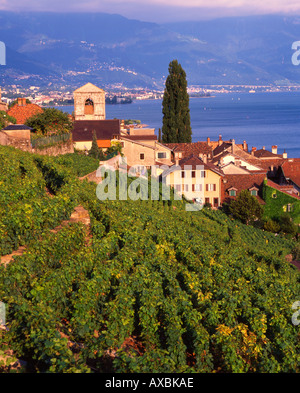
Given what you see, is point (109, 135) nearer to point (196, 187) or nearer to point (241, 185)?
point (196, 187)

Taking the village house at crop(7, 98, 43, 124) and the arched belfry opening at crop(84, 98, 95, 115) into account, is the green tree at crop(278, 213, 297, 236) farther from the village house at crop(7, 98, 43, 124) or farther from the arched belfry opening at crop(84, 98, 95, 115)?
the arched belfry opening at crop(84, 98, 95, 115)

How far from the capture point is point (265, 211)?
42.6 m

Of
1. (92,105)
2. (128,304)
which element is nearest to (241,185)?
(92,105)

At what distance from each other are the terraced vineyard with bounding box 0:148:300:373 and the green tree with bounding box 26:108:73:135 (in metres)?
18.8

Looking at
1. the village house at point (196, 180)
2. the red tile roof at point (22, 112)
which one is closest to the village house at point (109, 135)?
the village house at point (196, 180)

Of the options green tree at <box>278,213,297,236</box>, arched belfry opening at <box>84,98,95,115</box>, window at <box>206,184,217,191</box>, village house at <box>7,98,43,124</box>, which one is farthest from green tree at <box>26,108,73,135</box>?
arched belfry opening at <box>84,98,95,115</box>

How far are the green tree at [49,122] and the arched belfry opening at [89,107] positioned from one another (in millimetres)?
33710

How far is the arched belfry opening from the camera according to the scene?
70.3m

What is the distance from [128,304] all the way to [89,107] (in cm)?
6245

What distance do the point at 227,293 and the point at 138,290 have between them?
6.08 ft

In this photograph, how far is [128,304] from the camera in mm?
10070

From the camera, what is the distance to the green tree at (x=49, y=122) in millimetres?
34469
